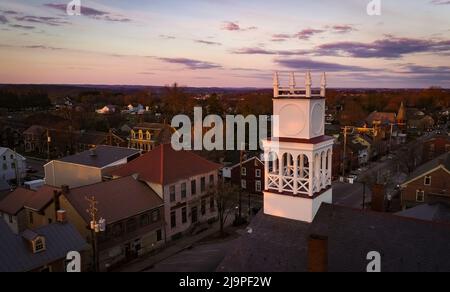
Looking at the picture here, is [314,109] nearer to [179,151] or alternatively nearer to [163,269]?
[163,269]

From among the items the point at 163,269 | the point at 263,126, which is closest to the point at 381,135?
the point at 263,126

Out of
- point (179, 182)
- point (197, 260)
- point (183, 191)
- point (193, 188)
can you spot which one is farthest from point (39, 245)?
point (193, 188)

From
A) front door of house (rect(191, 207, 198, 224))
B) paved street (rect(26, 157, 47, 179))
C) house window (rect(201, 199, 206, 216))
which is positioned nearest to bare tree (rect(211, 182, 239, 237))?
house window (rect(201, 199, 206, 216))

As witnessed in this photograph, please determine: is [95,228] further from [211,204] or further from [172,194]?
[211,204]

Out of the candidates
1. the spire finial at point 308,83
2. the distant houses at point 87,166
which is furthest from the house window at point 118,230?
the spire finial at point 308,83

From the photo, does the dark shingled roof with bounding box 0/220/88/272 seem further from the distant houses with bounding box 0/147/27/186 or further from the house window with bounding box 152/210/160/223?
the distant houses with bounding box 0/147/27/186

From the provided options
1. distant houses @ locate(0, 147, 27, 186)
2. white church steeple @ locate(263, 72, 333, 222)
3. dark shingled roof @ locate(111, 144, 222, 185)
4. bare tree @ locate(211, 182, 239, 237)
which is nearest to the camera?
white church steeple @ locate(263, 72, 333, 222)
